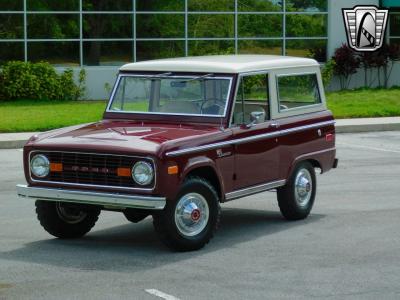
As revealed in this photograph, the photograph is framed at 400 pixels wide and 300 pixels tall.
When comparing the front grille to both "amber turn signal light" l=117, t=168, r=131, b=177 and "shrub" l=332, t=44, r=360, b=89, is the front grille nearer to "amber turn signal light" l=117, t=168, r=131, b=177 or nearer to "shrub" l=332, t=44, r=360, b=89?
"amber turn signal light" l=117, t=168, r=131, b=177

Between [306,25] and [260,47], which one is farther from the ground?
[306,25]

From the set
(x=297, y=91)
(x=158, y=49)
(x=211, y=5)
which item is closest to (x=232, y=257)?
(x=297, y=91)

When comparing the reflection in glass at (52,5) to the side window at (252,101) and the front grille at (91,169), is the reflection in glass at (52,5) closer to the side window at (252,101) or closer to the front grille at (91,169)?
the side window at (252,101)

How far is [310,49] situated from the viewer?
3362 cm

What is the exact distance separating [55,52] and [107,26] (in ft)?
5.57

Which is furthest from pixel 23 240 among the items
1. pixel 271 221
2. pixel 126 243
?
pixel 271 221

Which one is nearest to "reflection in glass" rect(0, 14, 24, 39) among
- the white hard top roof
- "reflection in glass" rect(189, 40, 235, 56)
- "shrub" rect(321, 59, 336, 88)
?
"reflection in glass" rect(189, 40, 235, 56)

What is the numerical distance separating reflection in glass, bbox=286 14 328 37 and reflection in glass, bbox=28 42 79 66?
692cm

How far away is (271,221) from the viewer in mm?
11961

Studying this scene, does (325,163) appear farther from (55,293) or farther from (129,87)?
(55,293)

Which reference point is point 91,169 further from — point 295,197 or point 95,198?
point 295,197

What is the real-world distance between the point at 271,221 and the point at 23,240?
2825mm

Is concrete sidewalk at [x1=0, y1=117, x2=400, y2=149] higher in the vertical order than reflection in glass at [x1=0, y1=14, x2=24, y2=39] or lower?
lower

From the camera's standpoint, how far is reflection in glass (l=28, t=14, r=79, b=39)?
29766 millimetres
